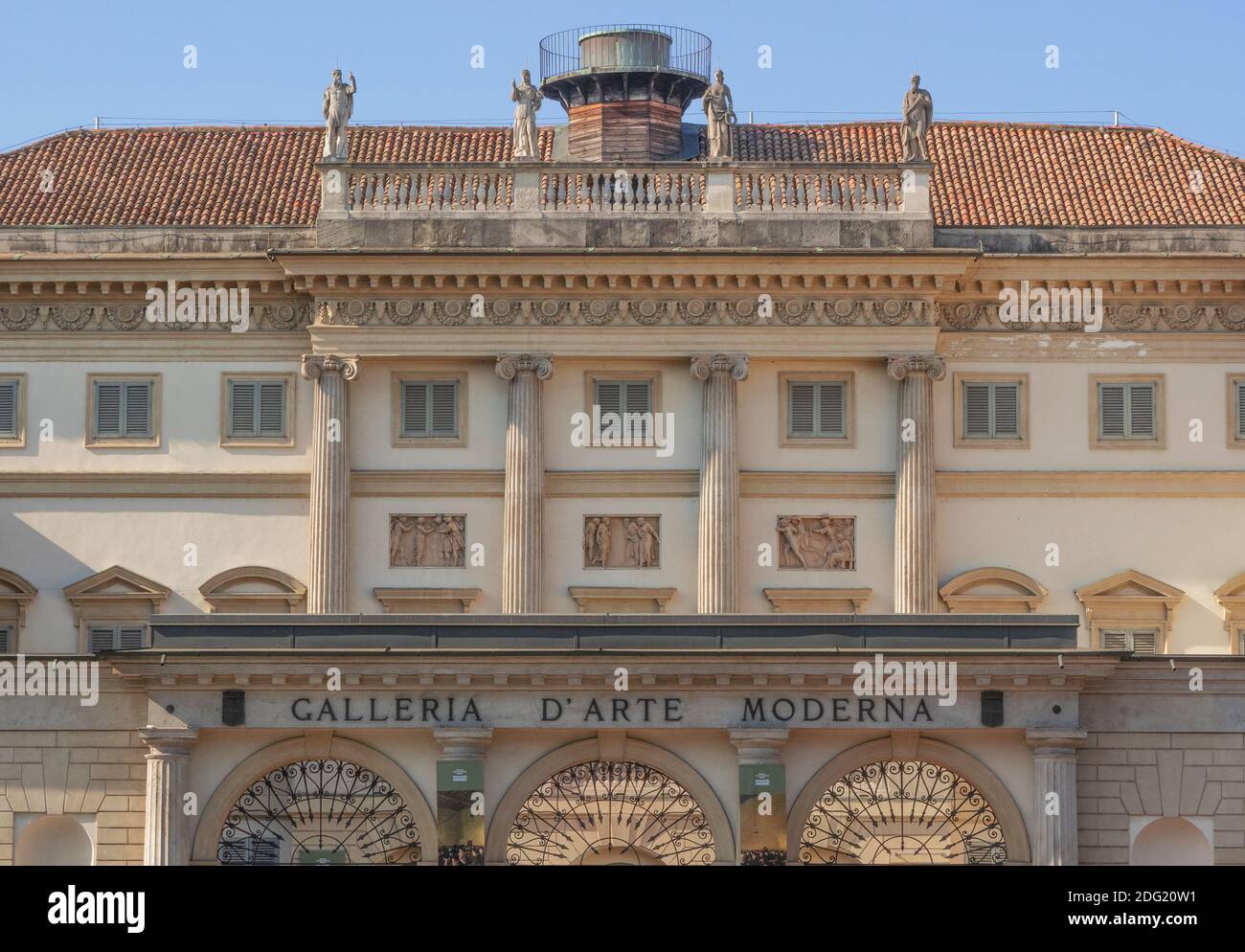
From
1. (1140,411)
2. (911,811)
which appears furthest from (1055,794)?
(1140,411)

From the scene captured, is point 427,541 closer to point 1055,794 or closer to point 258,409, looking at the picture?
point 258,409

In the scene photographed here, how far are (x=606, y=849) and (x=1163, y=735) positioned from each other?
25.9 feet

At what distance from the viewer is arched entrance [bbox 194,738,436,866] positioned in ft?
115

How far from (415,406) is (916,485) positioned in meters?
9.51

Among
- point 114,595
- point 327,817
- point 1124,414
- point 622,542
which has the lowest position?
point 327,817

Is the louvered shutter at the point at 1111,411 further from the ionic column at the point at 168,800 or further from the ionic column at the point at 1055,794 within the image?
the ionic column at the point at 168,800

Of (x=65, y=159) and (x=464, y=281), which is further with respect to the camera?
(x=65, y=159)

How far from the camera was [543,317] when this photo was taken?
159 ft

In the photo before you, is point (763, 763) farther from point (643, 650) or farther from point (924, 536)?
point (924, 536)

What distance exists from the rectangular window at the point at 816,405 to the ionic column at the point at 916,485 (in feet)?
3.67

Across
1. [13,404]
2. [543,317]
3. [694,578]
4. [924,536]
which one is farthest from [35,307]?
[924,536]

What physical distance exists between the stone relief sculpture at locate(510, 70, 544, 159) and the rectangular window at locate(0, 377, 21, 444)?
1054cm

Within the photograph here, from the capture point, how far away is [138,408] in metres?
49.0
